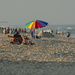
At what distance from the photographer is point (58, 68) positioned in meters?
6.25

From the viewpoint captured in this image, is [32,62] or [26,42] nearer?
[32,62]

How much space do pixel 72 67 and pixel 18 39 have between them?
7089 millimetres

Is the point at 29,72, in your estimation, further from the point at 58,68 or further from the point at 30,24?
the point at 30,24

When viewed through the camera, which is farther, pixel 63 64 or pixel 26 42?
pixel 26 42

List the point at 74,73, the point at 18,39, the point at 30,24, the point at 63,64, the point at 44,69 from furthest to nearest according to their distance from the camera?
the point at 30,24 < the point at 18,39 < the point at 63,64 < the point at 44,69 < the point at 74,73

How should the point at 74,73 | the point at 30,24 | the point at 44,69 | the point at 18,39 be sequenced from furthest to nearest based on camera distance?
the point at 30,24 < the point at 18,39 < the point at 44,69 < the point at 74,73

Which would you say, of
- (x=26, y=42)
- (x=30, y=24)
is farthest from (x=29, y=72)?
(x=30, y=24)

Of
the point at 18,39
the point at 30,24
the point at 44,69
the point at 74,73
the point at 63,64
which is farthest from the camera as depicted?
the point at 30,24

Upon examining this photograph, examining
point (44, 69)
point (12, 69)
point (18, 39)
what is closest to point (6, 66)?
point (12, 69)

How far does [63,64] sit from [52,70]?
1142 millimetres

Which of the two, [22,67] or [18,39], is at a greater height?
[18,39]

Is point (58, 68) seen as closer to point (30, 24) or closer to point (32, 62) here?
point (32, 62)

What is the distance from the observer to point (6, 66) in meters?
6.40

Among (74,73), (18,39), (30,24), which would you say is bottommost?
(74,73)
